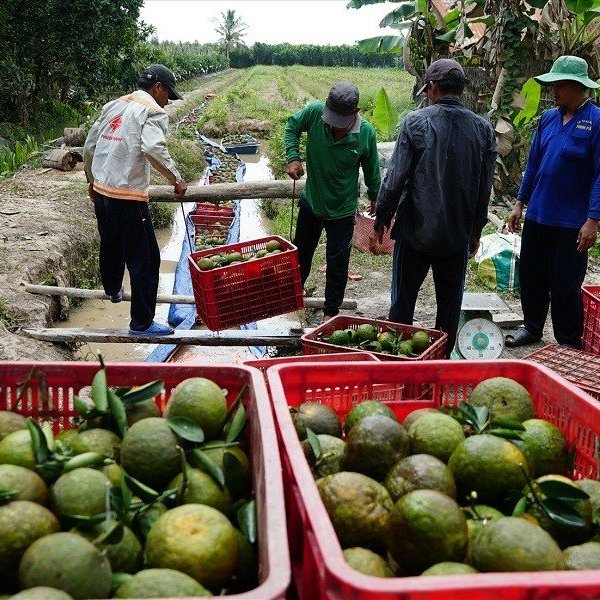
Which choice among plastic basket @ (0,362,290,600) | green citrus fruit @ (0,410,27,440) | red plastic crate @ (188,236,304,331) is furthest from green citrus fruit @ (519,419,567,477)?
red plastic crate @ (188,236,304,331)

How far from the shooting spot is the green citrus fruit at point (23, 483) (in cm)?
144

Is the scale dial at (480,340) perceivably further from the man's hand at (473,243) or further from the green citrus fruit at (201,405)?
the green citrus fruit at (201,405)

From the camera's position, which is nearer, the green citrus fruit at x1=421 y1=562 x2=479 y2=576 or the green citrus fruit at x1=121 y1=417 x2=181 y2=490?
the green citrus fruit at x1=421 y1=562 x2=479 y2=576

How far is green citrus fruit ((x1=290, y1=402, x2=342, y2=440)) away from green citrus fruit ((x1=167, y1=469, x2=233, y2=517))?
1.14 ft

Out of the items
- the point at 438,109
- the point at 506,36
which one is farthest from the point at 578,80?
the point at 506,36

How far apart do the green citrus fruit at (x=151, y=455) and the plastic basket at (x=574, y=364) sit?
2.45 meters

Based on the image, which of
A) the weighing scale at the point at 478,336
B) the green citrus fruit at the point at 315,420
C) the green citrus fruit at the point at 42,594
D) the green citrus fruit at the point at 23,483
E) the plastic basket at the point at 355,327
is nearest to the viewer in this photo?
the green citrus fruit at the point at 42,594

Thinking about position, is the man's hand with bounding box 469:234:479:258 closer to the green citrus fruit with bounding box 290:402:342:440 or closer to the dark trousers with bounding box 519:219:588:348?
the dark trousers with bounding box 519:219:588:348

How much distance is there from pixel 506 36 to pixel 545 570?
29.3 ft

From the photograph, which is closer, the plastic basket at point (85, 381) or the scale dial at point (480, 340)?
the plastic basket at point (85, 381)

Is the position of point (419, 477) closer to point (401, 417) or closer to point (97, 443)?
point (401, 417)

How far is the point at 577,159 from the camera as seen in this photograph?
15.0 ft

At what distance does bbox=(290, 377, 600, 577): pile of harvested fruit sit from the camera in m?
1.37

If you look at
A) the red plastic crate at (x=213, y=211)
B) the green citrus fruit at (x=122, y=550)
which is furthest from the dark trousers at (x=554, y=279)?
the red plastic crate at (x=213, y=211)
